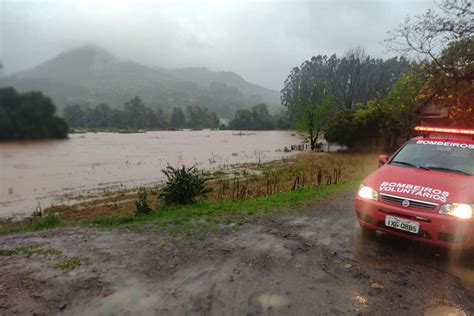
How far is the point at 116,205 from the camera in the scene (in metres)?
11.2

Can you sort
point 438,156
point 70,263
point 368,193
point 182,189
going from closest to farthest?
point 70,263 → point 368,193 → point 438,156 → point 182,189

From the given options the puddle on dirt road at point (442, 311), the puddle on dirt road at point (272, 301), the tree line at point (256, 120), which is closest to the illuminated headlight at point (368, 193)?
the puddle on dirt road at point (442, 311)

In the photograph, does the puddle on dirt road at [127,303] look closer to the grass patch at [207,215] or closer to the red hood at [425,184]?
A: the grass patch at [207,215]

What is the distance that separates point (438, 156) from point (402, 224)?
1.70 metres

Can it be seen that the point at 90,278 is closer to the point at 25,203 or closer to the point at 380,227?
the point at 380,227

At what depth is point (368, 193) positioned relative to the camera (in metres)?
4.61

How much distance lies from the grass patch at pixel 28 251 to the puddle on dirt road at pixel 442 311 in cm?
442

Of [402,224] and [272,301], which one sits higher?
[402,224]

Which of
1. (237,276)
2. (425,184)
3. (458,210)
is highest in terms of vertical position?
(425,184)

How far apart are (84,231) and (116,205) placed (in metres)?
5.98

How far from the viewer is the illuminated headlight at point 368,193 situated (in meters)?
4.50

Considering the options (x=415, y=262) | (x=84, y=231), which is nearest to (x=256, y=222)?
(x=415, y=262)

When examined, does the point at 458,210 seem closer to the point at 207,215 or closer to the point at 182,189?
the point at 207,215

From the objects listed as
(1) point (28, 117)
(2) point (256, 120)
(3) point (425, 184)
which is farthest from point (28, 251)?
(2) point (256, 120)
